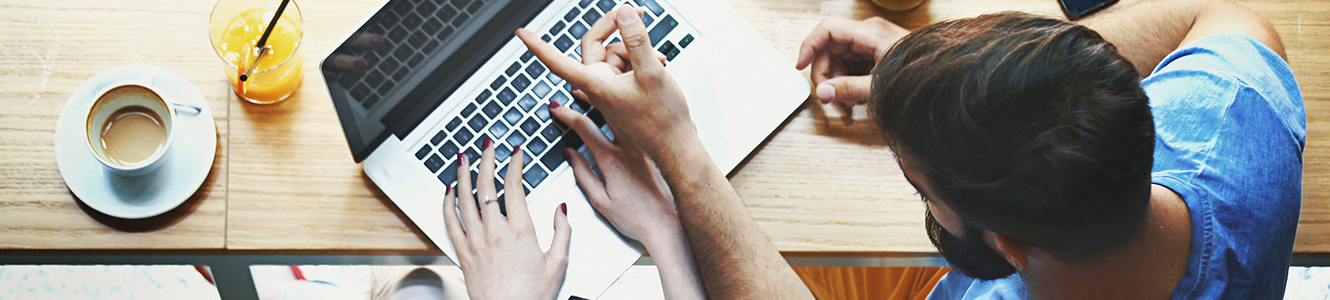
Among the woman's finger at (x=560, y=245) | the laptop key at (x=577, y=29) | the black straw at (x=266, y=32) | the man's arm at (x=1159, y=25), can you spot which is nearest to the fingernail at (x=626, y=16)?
the laptop key at (x=577, y=29)

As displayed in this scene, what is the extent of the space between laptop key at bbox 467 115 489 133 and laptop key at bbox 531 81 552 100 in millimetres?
65

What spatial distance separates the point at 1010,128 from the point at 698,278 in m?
0.40

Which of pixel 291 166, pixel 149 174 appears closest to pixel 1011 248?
pixel 291 166

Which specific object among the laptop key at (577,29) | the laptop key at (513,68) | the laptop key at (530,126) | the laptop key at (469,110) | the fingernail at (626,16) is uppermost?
the fingernail at (626,16)

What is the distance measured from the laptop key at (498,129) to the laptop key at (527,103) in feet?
0.10

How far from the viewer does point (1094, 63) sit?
0.54m

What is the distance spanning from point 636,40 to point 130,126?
1.72 feet

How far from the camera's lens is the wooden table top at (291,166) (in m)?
0.77

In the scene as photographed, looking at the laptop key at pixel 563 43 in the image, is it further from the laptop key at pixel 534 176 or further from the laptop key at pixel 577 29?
the laptop key at pixel 534 176

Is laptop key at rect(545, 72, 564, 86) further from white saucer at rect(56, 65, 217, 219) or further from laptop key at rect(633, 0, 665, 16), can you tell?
white saucer at rect(56, 65, 217, 219)

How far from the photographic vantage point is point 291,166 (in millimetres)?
802

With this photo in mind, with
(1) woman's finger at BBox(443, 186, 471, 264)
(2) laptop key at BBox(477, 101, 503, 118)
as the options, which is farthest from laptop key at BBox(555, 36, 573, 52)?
(1) woman's finger at BBox(443, 186, 471, 264)

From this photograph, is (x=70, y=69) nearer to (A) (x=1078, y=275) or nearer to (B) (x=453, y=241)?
(B) (x=453, y=241)

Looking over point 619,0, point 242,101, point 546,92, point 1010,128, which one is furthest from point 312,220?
point 1010,128
